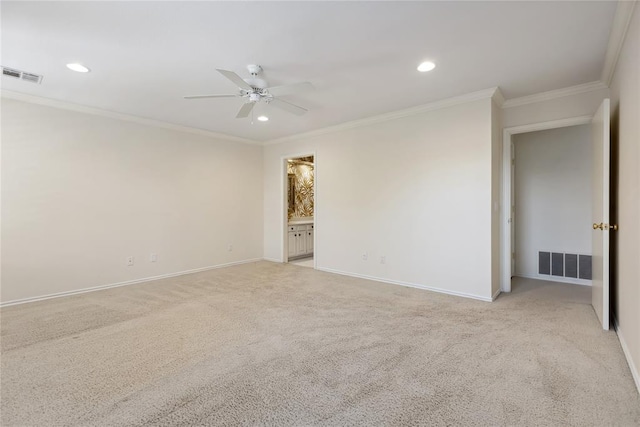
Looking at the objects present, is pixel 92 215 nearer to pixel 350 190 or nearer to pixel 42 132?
pixel 42 132

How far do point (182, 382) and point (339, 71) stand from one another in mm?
2992

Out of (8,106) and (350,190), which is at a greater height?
(8,106)

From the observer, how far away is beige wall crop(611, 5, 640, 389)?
2000 millimetres

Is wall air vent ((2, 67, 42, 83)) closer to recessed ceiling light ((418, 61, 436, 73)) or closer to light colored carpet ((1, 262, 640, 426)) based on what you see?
light colored carpet ((1, 262, 640, 426))

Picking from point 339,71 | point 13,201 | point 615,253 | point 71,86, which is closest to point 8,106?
point 71,86

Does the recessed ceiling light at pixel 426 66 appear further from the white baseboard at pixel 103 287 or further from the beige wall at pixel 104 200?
the white baseboard at pixel 103 287

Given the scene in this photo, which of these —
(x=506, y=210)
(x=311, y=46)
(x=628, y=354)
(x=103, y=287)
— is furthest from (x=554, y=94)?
(x=103, y=287)

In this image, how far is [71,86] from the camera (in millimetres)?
3475

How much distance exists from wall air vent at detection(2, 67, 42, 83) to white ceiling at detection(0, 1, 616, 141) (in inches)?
4.2

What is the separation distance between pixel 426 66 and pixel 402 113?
1.37 metres

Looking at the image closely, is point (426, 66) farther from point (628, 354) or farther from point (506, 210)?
point (628, 354)

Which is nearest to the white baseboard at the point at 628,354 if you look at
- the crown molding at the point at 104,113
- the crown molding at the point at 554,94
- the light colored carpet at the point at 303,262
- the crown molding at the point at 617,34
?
the crown molding at the point at 617,34

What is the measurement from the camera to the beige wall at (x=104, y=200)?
370 centimetres

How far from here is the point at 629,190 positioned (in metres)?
2.23
